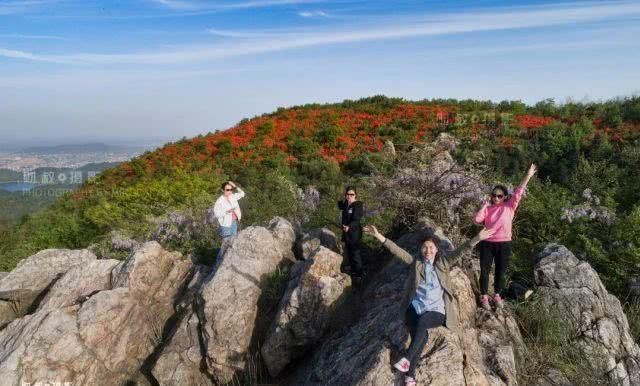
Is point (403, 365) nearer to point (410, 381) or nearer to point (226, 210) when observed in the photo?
point (410, 381)

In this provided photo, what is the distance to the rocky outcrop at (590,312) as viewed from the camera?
5.71 meters

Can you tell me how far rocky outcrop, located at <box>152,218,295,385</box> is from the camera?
22.1 ft

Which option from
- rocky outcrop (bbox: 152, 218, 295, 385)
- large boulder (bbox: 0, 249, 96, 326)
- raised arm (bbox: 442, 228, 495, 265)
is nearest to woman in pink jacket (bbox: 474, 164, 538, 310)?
raised arm (bbox: 442, 228, 495, 265)

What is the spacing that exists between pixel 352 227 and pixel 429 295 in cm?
224

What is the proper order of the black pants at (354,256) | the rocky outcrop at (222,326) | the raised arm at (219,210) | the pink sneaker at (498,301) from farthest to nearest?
the raised arm at (219,210) → the black pants at (354,256) → the rocky outcrop at (222,326) → the pink sneaker at (498,301)

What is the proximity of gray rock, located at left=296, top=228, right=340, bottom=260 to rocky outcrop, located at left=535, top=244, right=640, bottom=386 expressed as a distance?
341 cm

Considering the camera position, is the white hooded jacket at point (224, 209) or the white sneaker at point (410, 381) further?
the white hooded jacket at point (224, 209)

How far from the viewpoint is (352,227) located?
22.9ft

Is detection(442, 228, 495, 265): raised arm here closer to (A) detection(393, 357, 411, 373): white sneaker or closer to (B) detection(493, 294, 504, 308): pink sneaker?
(B) detection(493, 294, 504, 308): pink sneaker

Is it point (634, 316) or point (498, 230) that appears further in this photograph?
point (634, 316)

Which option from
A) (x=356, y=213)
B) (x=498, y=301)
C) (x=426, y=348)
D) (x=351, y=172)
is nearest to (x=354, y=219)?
(x=356, y=213)

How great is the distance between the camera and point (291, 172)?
20594 millimetres

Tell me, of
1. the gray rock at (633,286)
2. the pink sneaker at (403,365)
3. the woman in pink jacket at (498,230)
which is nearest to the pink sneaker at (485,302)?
the woman in pink jacket at (498,230)

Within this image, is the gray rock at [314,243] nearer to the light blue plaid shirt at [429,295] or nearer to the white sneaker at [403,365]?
the light blue plaid shirt at [429,295]
